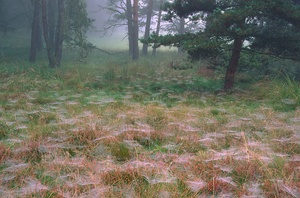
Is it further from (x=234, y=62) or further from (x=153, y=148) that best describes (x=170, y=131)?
(x=234, y=62)

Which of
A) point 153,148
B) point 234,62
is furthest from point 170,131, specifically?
point 234,62

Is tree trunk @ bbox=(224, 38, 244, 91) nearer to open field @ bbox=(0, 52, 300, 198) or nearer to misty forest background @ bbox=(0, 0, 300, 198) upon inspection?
misty forest background @ bbox=(0, 0, 300, 198)

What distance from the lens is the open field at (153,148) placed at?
2.53 meters

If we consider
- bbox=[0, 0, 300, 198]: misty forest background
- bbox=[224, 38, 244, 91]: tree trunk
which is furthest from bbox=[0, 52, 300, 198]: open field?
bbox=[224, 38, 244, 91]: tree trunk

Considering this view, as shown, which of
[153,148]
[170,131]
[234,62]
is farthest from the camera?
[234,62]

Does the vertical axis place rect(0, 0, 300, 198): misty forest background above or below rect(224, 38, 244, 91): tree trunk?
below

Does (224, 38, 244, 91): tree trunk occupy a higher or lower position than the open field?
higher

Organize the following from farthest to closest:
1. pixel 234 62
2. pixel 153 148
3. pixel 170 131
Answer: pixel 234 62
pixel 170 131
pixel 153 148

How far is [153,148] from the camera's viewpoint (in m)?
3.84

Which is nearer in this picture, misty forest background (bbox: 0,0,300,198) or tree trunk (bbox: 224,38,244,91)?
misty forest background (bbox: 0,0,300,198)

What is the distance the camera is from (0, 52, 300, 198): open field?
8.29 feet

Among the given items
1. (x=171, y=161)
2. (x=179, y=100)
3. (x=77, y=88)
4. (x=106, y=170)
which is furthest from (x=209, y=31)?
(x=106, y=170)

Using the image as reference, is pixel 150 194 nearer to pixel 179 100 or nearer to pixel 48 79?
pixel 179 100

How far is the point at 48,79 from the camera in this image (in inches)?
413
